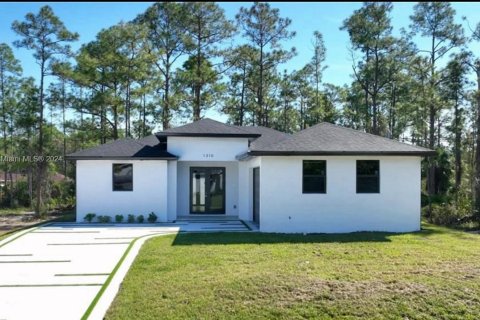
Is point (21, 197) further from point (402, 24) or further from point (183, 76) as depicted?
point (402, 24)

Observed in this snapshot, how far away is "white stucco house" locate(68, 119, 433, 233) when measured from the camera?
13.9 metres

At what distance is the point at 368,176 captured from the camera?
1420 centimetres

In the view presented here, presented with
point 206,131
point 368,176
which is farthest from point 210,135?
point 368,176

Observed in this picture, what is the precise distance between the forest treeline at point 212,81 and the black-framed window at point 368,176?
11.1 metres

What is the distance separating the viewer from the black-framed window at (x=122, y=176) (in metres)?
16.9

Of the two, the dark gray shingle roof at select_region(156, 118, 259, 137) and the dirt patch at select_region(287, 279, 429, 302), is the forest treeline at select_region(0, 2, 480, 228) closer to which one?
the dark gray shingle roof at select_region(156, 118, 259, 137)

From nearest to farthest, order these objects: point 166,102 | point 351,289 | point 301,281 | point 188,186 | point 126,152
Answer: point 351,289, point 301,281, point 126,152, point 188,186, point 166,102

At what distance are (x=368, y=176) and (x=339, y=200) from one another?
130 centimetres

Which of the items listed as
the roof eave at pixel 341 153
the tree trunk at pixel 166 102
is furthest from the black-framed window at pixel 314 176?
the tree trunk at pixel 166 102

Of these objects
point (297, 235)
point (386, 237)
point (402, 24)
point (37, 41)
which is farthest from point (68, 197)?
point (402, 24)

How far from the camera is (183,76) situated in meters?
28.3

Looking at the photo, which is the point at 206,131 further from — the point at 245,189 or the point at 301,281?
the point at 301,281

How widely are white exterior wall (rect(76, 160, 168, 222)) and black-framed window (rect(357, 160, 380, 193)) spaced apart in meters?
7.43

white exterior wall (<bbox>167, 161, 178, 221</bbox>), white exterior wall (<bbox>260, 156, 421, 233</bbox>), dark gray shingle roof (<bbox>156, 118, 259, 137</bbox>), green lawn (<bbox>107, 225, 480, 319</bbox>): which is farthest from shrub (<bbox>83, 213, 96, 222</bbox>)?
white exterior wall (<bbox>260, 156, 421, 233</bbox>)
